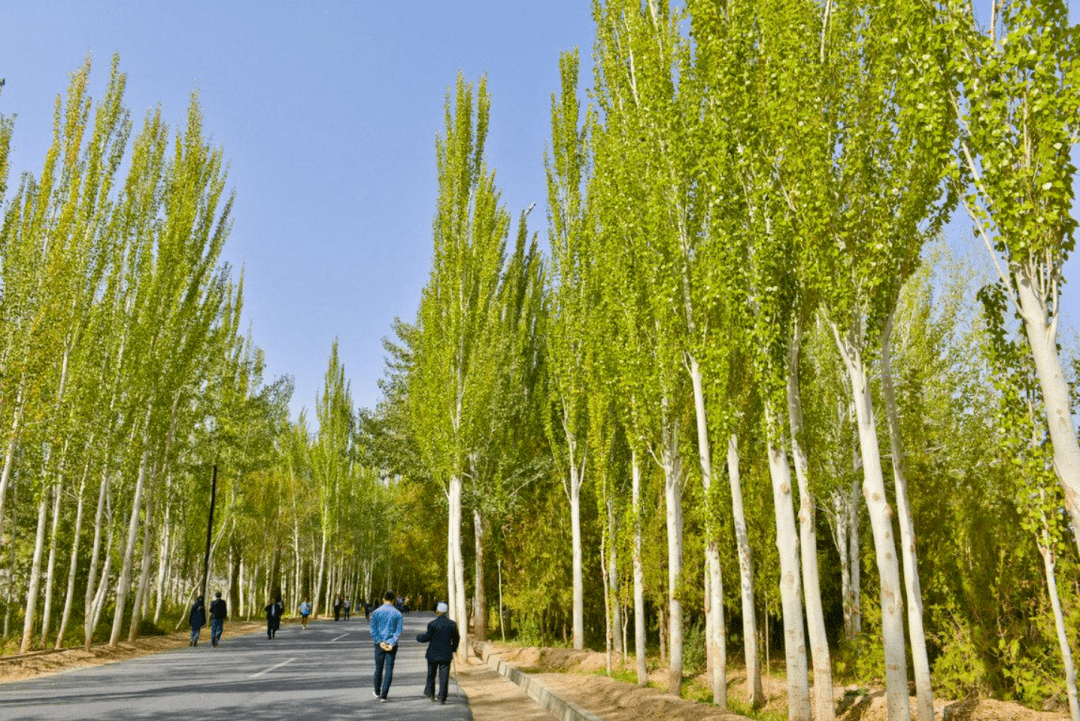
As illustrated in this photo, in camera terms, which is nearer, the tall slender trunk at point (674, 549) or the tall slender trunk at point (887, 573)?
the tall slender trunk at point (887, 573)

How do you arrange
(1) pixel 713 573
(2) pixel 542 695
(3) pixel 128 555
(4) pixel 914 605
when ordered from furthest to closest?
1. (3) pixel 128 555
2. (2) pixel 542 695
3. (1) pixel 713 573
4. (4) pixel 914 605

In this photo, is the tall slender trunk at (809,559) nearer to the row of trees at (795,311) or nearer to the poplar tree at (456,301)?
the row of trees at (795,311)

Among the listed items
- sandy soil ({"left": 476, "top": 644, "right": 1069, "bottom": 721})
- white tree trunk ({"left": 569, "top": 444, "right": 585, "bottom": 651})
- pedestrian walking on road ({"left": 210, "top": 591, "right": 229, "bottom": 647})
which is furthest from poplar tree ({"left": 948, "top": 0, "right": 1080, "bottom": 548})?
pedestrian walking on road ({"left": 210, "top": 591, "right": 229, "bottom": 647})

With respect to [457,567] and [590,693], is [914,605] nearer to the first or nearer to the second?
[590,693]

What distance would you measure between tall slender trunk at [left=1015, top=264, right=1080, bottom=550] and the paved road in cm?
745

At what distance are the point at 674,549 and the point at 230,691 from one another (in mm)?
7361

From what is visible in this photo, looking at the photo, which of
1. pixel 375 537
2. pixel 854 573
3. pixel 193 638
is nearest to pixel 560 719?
pixel 854 573

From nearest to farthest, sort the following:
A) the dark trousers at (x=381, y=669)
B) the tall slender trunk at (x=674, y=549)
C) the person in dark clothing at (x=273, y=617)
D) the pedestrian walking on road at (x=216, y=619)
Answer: the dark trousers at (x=381, y=669) < the tall slender trunk at (x=674, y=549) < the pedestrian walking on road at (x=216, y=619) < the person in dark clothing at (x=273, y=617)

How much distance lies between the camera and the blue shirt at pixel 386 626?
41.8ft

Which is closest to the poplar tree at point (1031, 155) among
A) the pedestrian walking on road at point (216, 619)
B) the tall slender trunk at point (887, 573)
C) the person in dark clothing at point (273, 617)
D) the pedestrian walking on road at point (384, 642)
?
the tall slender trunk at point (887, 573)

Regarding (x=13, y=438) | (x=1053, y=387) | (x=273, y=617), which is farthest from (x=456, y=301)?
(x=1053, y=387)

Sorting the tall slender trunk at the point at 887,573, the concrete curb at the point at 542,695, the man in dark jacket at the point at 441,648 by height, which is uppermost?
the tall slender trunk at the point at 887,573

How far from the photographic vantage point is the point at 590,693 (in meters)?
14.3

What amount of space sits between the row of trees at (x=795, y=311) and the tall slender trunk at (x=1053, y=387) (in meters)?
0.03
